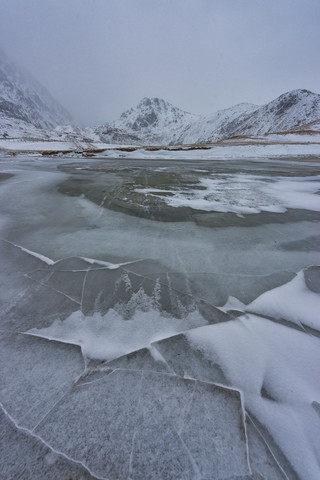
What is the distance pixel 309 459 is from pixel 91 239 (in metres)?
3.10

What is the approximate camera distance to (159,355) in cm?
158

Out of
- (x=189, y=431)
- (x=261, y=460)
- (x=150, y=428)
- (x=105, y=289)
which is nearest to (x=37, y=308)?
(x=105, y=289)

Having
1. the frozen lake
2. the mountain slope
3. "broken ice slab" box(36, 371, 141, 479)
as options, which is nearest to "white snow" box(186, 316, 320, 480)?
the frozen lake

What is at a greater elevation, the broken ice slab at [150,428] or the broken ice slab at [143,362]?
the broken ice slab at [143,362]

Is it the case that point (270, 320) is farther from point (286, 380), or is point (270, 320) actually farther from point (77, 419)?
point (77, 419)

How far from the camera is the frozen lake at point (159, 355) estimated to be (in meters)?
1.11

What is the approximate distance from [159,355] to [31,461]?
2.87ft

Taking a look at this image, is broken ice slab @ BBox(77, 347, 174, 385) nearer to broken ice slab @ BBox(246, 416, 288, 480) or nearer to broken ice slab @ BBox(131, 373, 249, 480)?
broken ice slab @ BBox(131, 373, 249, 480)

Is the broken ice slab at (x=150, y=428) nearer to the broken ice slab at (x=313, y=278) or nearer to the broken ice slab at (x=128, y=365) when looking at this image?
the broken ice slab at (x=128, y=365)

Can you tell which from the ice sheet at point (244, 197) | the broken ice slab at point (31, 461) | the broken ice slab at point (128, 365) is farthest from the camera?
the ice sheet at point (244, 197)

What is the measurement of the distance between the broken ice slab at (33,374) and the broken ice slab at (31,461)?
7cm

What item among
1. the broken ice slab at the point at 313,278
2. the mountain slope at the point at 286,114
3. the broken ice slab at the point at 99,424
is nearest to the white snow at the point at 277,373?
the broken ice slab at the point at 99,424

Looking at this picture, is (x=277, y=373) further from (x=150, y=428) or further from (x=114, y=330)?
(x=114, y=330)

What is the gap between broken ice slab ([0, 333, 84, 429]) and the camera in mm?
1275
